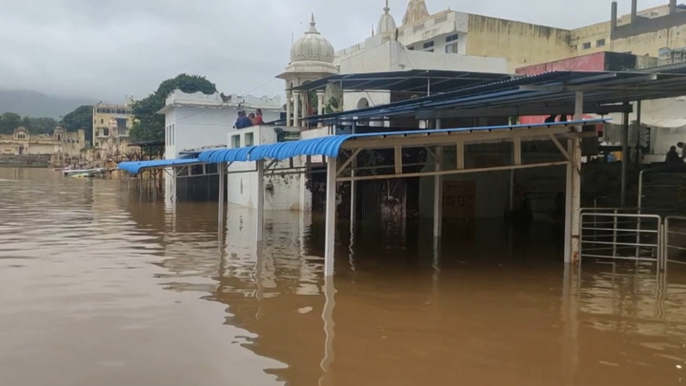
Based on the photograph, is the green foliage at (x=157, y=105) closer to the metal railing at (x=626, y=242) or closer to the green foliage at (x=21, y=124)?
the metal railing at (x=626, y=242)

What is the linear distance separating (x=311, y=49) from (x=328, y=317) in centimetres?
1829

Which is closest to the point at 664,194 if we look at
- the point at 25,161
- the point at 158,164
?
the point at 158,164

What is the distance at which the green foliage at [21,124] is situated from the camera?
110438mm

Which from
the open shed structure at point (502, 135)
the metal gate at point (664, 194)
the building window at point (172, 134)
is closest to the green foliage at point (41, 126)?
the building window at point (172, 134)

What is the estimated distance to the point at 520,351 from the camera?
6344 mm

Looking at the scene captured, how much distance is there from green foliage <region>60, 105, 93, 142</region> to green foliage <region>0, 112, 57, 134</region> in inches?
253

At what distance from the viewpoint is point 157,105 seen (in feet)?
184

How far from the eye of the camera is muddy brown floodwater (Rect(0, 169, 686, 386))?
5.73 m

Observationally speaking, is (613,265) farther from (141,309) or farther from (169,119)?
(169,119)

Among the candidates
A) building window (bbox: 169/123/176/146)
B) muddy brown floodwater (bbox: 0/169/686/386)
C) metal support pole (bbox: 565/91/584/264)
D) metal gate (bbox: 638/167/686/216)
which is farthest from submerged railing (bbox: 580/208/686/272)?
building window (bbox: 169/123/176/146)

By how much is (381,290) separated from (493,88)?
17.9 ft

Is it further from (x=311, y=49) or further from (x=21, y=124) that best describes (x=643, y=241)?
(x=21, y=124)

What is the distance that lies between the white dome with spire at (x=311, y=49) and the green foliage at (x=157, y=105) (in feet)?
97.3

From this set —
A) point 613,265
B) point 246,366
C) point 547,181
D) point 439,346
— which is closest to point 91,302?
point 246,366
